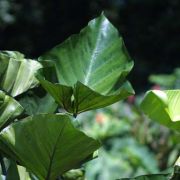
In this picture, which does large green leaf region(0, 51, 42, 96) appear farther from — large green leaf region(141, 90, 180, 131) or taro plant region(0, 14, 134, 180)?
large green leaf region(141, 90, 180, 131)

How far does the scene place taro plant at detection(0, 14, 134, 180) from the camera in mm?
758

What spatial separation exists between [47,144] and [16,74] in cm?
15

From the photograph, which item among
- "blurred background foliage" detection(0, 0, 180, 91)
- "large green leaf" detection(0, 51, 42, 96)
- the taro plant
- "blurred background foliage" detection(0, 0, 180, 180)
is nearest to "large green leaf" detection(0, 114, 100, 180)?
the taro plant

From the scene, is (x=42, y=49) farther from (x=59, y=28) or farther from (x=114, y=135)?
(x=114, y=135)

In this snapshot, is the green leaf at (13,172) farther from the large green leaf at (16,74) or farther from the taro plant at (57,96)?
the large green leaf at (16,74)

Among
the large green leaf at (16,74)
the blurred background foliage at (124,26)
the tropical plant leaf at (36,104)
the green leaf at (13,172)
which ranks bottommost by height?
the blurred background foliage at (124,26)

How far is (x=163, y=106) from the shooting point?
2.47 feet

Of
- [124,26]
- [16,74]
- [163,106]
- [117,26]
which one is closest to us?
[163,106]

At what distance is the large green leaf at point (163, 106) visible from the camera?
751 mm

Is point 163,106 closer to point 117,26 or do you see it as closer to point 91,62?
point 91,62

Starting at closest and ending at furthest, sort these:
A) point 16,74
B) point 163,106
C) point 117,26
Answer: point 163,106 → point 16,74 → point 117,26

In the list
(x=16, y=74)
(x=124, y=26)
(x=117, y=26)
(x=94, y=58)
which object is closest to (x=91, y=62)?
(x=94, y=58)

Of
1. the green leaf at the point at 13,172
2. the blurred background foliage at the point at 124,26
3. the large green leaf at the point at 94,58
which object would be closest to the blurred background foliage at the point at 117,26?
the blurred background foliage at the point at 124,26

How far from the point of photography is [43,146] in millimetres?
779
